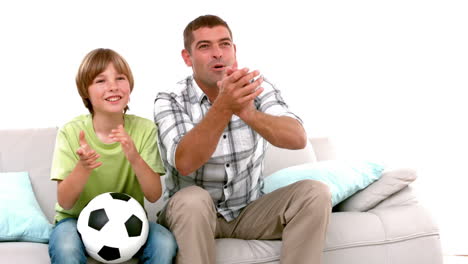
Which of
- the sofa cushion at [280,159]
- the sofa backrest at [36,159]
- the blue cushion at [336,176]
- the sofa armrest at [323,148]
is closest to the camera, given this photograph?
the blue cushion at [336,176]

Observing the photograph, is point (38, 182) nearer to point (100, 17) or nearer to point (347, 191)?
point (100, 17)

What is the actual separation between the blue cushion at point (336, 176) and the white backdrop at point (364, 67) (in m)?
0.91

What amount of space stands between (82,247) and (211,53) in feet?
2.73

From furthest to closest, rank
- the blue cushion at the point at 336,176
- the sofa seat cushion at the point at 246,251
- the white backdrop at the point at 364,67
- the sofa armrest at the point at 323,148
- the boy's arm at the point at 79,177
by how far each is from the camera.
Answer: the white backdrop at the point at 364,67
the sofa armrest at the point at 323,148
the blue cushion at the point at 336,176
the sofa seat cushion at the point at 246,251
the boy's arm at the point at 79,177

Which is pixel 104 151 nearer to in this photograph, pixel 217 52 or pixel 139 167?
pixel 139 167

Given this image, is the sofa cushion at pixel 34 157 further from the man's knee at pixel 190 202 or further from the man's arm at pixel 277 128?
the man's arm at pixel 277 128

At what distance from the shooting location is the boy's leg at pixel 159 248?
6.32 feet

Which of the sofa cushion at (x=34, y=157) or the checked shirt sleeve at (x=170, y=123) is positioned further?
the sofa cushion at (x=34, y=157)

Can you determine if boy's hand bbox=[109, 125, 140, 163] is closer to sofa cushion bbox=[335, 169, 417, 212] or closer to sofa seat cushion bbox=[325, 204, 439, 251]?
sofa seat cushion bbox=[325, 204, 439, 251]

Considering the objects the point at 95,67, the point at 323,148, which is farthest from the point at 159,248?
the point at 323,148

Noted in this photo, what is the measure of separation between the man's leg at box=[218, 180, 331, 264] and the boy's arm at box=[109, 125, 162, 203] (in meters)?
0.32

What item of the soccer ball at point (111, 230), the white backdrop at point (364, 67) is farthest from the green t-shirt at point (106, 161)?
the white backdrop at point (364, 67)

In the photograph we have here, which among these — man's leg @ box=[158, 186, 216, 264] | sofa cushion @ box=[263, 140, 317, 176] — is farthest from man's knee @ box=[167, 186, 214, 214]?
sofa cushion @ box=[263, 140, 317, 176]

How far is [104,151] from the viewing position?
219 centimetres
